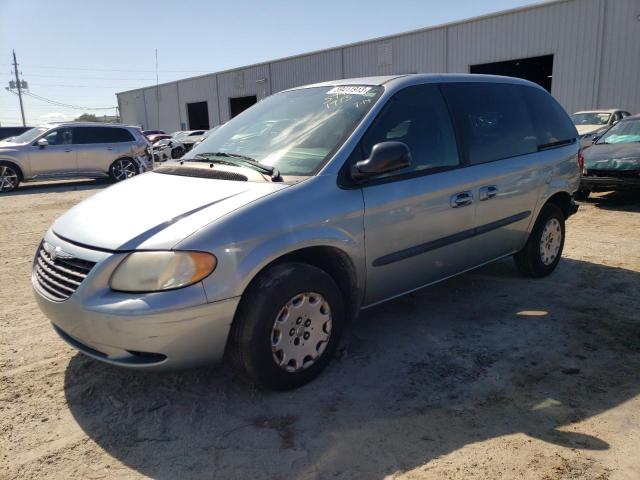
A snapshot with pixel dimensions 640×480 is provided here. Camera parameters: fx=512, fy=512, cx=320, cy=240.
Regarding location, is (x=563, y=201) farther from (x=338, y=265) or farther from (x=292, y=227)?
(x=292, y=227)

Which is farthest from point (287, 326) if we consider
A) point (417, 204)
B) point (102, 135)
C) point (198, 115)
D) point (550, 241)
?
point (198, 115)

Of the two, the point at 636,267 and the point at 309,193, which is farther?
the point at 636,267

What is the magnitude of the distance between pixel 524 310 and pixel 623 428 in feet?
5.48

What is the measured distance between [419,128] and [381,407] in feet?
6.37

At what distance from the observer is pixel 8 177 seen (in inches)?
508

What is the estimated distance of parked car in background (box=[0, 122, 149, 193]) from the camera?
13.0 meters

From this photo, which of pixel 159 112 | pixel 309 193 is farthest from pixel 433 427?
pixel 159 112

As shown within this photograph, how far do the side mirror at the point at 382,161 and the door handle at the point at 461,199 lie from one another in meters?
0.77

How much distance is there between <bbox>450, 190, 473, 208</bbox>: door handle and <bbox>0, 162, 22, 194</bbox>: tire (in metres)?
12.7

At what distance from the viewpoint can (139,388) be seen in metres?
3.06

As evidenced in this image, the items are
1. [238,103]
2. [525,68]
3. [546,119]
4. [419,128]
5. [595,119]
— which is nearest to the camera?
[419,128]

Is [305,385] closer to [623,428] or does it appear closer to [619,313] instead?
[623,428]

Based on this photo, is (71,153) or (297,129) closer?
(297,129)

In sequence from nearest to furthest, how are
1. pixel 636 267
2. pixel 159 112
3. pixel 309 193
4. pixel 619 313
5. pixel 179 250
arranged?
pixel 179 250
pixel 309 193
pixel 619 313
pixel 636 267
pixel 159 112
